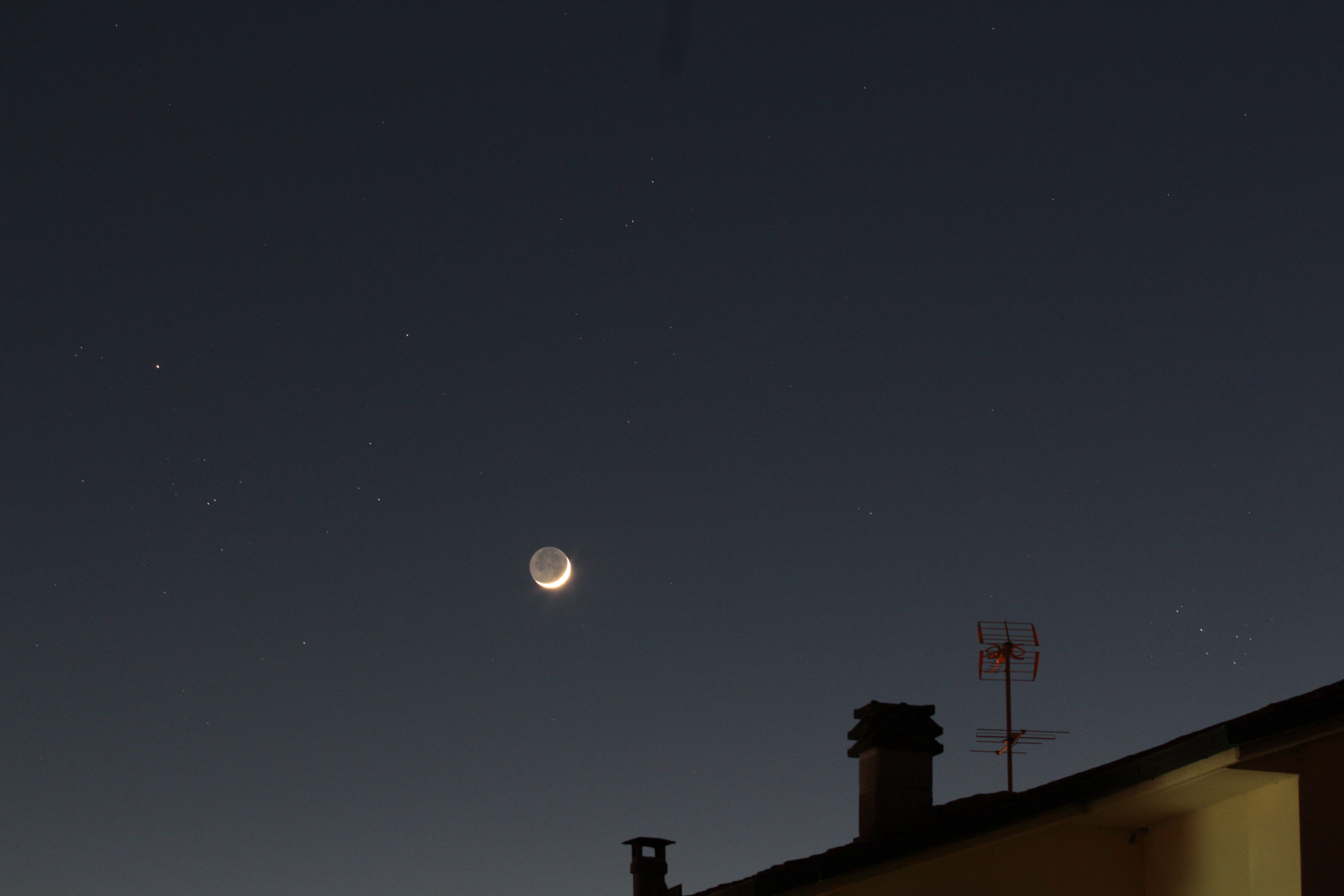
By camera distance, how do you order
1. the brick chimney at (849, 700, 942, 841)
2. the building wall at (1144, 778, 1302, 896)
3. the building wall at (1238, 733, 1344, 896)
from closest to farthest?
the building wall at (1238, 733, 1344, 896)
the building wall at (1144, 778, 1302, 896)
the brick chimney at (849, 700, 942, 841)

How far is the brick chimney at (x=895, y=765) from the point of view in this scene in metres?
11.6

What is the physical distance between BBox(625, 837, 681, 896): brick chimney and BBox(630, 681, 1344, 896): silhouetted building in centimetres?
763

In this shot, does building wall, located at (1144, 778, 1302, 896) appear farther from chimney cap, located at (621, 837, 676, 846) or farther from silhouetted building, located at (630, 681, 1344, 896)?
chimney cap, located at (621, 837, 676, 846)

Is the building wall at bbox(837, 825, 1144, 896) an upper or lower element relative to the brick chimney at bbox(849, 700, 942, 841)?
lower

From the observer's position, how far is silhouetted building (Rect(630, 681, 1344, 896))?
24.7 feet

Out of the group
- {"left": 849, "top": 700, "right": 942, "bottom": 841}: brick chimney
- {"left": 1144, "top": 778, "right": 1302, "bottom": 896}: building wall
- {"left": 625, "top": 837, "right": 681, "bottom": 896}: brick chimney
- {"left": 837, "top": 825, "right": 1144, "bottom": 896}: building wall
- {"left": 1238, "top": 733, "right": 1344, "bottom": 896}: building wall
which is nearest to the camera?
{"left": 1238, "top": 733, "right": 1344, "bottom": 896}: building wall

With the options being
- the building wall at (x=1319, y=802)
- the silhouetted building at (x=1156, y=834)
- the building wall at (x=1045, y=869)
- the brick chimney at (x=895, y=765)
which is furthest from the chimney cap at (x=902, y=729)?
the building wall at (x=1319, y=802)

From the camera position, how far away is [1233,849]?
8344mm

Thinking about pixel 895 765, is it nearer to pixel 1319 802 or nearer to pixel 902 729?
pixel 902 729

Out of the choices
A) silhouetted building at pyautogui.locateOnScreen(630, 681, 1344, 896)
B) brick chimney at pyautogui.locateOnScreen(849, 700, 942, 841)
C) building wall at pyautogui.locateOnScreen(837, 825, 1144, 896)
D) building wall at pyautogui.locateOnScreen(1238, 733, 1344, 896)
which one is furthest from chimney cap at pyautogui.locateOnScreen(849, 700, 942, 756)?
building wall at pyautogui.locateOnScreen(1238, 733, 1344, 896)

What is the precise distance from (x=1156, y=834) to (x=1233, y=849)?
0.83 metres

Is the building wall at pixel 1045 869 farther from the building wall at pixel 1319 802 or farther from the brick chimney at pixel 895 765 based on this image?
the brick chimney at pixel 895 765

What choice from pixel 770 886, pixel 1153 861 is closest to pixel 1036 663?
pixel 1153 861

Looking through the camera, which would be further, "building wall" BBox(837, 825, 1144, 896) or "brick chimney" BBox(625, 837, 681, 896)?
"brick chimney" BBox(625, 837, 681, 896)
